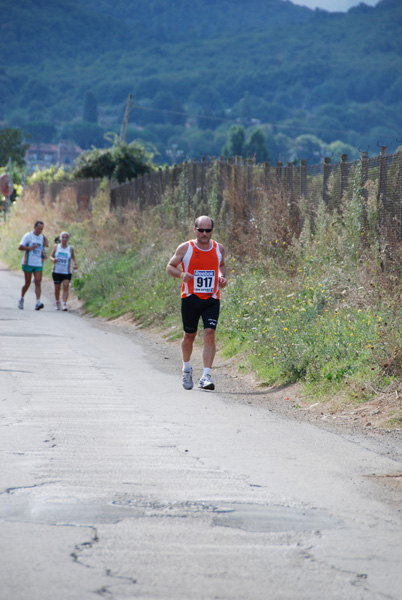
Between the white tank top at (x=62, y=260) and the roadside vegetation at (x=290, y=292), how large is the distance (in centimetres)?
103

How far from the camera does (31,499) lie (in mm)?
5398

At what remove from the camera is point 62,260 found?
22.3 meters

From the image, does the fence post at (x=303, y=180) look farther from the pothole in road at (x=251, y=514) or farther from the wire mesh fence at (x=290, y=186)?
the pothole in road at (x=251, y=514)

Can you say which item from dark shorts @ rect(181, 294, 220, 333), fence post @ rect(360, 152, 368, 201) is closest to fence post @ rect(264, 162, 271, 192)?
fence post @ rect(360, 152, 368, 201)

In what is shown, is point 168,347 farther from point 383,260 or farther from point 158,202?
point 158,202

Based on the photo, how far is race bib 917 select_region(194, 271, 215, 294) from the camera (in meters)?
10.7

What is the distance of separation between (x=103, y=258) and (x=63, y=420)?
18577 mm

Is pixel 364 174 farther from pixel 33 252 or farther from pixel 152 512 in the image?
pixel 152 512

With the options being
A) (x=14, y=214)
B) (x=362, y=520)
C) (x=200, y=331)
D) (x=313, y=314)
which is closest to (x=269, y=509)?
(x=362, y=520)

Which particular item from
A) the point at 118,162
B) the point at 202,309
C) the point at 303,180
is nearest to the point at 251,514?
the point at 202,309

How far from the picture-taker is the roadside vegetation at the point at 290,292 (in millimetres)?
10023

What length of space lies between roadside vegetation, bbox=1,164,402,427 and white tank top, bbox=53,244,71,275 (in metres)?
1.03

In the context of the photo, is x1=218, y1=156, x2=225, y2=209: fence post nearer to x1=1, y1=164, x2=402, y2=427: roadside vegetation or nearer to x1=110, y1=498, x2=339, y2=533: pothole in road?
x1=1, y1=164, x2=402, y2=427: roadside vegetation

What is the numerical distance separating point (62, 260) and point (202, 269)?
12.1 meters
